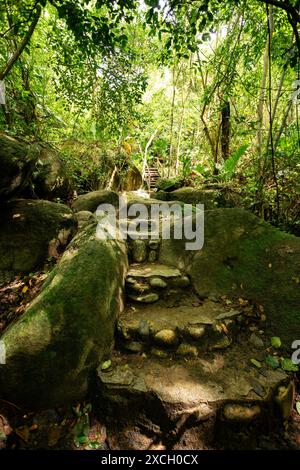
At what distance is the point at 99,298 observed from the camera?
2.57m

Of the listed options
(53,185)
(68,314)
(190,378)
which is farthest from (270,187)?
(53,185)

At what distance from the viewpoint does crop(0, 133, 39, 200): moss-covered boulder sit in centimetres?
318

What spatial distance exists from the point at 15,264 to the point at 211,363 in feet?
9.30

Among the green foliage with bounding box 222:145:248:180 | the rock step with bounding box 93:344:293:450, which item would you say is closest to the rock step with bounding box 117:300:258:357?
the rock step with bounding box 93:344:293:450

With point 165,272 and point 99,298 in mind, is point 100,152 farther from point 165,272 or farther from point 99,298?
point 99,298

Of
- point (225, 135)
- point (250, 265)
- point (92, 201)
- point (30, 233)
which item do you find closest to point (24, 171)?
point (30, 233)

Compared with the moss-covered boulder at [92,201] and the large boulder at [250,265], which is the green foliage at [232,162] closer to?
the large boulder at [250,265]

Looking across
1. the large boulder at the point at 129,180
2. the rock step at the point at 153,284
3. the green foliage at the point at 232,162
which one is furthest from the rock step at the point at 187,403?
the large boulder at the point at 129,180

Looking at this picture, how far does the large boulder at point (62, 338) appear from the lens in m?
2.16

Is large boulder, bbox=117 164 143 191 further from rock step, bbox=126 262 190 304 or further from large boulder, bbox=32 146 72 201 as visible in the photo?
rock step, bbox=126 262 190 304

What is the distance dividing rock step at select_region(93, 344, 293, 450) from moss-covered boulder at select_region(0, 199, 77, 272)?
6.40 feet

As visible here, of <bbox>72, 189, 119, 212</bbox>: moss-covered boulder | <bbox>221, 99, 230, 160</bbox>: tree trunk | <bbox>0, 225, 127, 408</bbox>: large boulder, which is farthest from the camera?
<bbox>221, 99, 230, 160</bbox>: tree trunk

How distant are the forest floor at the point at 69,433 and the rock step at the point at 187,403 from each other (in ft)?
0.22

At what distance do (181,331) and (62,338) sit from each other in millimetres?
1247
